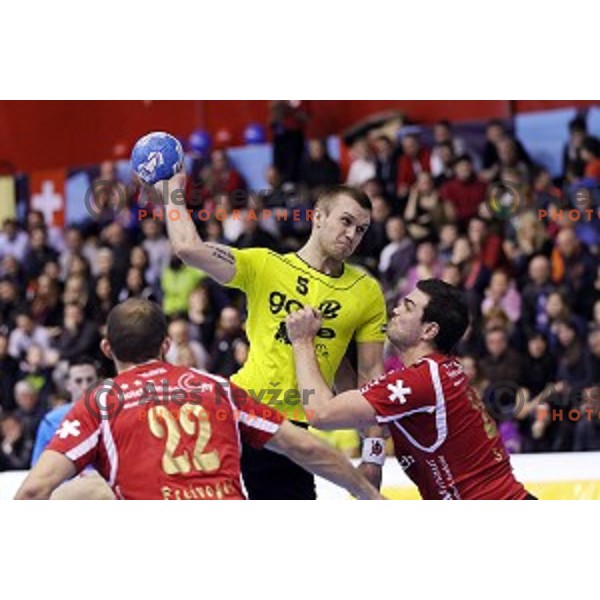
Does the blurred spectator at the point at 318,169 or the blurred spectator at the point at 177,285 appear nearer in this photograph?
the blurred spectator at the point at 177,285

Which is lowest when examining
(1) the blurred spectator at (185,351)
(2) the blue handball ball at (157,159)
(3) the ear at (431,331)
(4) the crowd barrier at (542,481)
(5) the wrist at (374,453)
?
(4) the crowd barrier at (542,481)

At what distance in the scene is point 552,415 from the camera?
16.0 meters

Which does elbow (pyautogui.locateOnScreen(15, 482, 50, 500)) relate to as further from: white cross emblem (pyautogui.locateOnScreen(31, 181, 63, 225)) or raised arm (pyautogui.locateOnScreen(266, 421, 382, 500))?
white cross emblem (pyautogui.locateOnScreen(31, 181, 63, 225))

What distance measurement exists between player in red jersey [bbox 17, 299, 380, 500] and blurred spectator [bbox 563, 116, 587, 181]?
11.2 m

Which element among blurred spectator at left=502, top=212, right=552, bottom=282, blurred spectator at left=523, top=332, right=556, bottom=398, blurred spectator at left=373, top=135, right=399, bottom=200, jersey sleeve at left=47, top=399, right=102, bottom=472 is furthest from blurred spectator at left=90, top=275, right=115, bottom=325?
jersey sleeve at left=47, top=399, right=102, bottom=472

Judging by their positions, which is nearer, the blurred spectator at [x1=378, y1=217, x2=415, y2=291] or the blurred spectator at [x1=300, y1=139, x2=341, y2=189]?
the blurred spectator at [x1=378, y1=217, x2=415, y2=291]

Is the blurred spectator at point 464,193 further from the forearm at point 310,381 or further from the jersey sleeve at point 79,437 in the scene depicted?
the jersey sleeve at point 79,437

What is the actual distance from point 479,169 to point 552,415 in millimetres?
4289

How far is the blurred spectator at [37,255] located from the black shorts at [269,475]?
36.0 feet

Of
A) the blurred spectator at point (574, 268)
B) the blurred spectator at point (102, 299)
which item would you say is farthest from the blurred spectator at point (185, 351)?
the blurred spectator at point (574, 268)

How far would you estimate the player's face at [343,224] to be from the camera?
9633 mm

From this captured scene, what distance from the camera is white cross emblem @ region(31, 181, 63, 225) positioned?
21484 millimetres

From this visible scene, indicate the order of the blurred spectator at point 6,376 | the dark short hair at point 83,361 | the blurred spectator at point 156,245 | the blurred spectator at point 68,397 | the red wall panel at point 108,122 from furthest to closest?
1. the red wall panel at point 108,122
2. the blurred spectator at point 156,245
3. the blurred spectator at point 6,376
4. the dark short hair at point 83,361
5. the blurred spectator at point 68,397

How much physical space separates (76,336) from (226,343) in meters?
2.43
